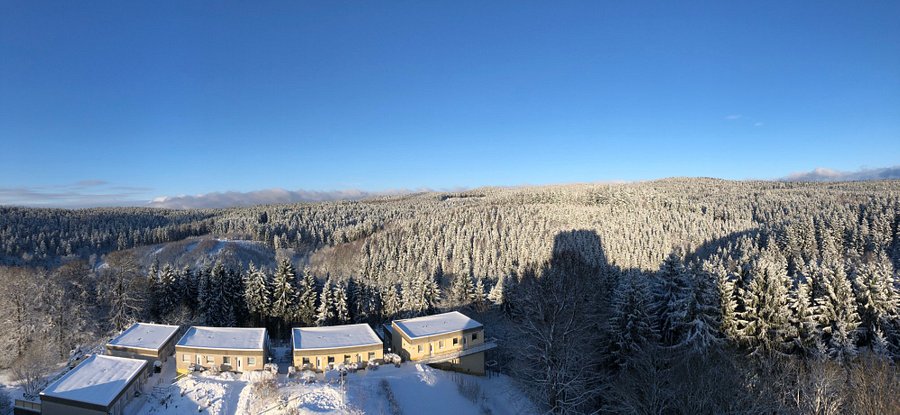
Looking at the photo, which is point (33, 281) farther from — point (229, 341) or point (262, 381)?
point (262, 381)

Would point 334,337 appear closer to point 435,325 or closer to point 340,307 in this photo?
point 435,325

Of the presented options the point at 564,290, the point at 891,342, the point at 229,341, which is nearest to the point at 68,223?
the point at 229,341

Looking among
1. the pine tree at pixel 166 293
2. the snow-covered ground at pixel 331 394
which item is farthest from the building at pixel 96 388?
the pine tree at pixel 166 293

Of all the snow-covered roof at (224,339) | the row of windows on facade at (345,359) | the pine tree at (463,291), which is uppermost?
the snow-covered roof at (224,339)

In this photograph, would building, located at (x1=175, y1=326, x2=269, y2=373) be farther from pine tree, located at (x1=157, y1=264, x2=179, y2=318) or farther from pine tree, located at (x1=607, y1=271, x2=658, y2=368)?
pine tree, located at (x1=607, y1=271, x2=658, y2=368)

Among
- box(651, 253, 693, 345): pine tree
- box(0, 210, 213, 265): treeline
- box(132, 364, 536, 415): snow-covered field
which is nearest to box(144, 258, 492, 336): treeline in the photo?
box(132, 364, 536, 415): snow-covered field

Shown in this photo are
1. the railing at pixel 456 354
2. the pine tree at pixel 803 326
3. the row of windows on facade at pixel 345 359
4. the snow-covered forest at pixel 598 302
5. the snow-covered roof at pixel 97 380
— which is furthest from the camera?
the railing at pixel 456 354

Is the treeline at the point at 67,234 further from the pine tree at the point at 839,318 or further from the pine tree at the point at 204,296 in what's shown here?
the pine tree at the point at 839,318

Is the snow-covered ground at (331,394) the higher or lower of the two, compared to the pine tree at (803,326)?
lower
